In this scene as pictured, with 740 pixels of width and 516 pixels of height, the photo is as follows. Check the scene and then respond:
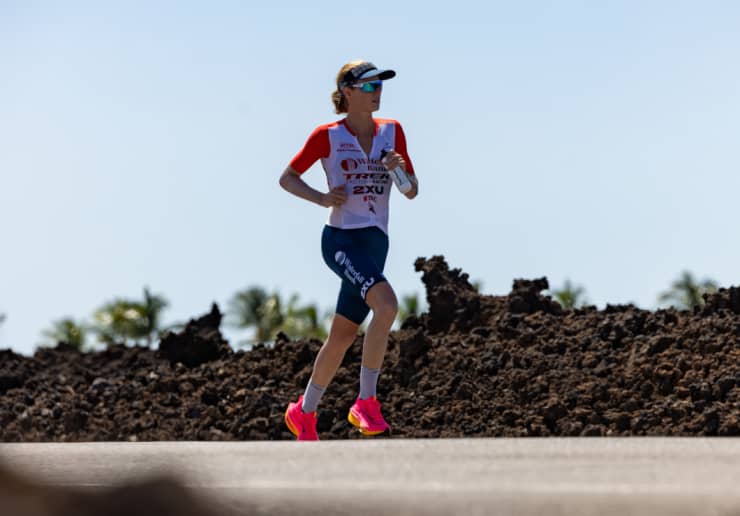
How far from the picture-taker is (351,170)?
28.2ft

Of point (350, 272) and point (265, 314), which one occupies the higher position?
point (265, 314)

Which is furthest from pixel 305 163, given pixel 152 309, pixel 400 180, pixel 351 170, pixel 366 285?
pixel 152 309

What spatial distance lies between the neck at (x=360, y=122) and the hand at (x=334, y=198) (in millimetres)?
495

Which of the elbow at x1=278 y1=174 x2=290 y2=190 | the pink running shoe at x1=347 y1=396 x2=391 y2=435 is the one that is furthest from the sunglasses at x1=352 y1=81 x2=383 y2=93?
the pink running shoe at x1=347 y1=396 x2=391 y2=435

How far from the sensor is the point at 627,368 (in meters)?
11.5

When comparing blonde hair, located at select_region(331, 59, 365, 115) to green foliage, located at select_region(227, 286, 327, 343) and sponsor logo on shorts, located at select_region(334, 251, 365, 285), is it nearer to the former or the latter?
sponsor logo on shorts, located at select_region(334, 251, 365, 285)

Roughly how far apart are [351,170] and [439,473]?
431 centimetres

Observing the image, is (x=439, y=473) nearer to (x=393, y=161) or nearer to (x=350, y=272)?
(x=350, y=272)

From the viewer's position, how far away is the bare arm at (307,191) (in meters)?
8.47

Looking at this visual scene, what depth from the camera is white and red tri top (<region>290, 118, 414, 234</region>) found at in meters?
8.55

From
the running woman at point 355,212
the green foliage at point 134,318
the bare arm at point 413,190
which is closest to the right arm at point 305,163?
the running woman at point 355,212

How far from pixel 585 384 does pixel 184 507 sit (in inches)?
309

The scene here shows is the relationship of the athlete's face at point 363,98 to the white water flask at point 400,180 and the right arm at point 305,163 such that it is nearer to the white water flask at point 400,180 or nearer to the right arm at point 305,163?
the right arm at point 305,163

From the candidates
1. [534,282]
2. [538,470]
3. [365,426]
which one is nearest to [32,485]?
[538,470]
